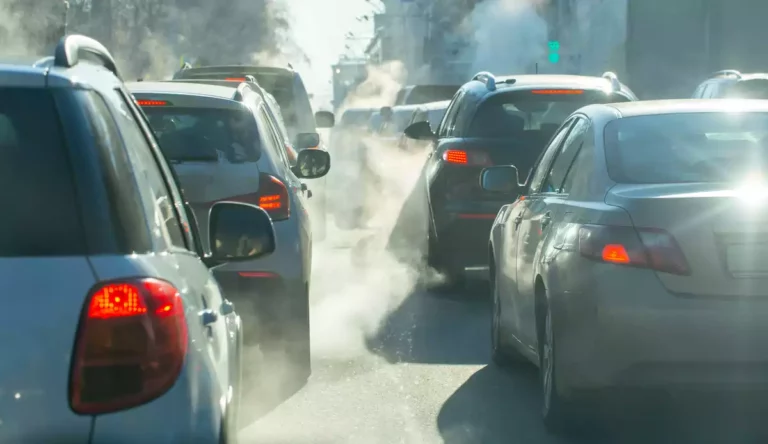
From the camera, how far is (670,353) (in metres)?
6.15

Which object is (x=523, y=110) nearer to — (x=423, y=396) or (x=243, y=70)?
(x=423, y=396)

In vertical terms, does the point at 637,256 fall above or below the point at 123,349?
below

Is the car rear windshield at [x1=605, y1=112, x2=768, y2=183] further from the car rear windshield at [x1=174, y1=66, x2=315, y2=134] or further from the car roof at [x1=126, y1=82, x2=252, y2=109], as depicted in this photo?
the car rear windshield at [x1=174, y1=66, x2=315, y2=134]

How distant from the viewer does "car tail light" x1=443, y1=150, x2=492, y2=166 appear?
12352mm

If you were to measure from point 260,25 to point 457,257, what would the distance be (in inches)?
3531

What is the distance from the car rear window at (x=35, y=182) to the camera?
10.8 ft

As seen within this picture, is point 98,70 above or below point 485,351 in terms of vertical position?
above

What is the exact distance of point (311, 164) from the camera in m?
11.4

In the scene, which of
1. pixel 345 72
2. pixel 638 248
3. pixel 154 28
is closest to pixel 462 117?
pixel 638 248

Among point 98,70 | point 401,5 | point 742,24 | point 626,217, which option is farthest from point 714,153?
point 401,5

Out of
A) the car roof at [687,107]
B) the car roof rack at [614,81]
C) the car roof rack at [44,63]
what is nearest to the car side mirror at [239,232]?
the car roof rack at [44,63]

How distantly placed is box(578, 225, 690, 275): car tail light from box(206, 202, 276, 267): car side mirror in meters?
1.91

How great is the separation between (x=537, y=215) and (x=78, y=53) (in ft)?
13.9

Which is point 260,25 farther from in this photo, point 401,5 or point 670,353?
point 670,353
